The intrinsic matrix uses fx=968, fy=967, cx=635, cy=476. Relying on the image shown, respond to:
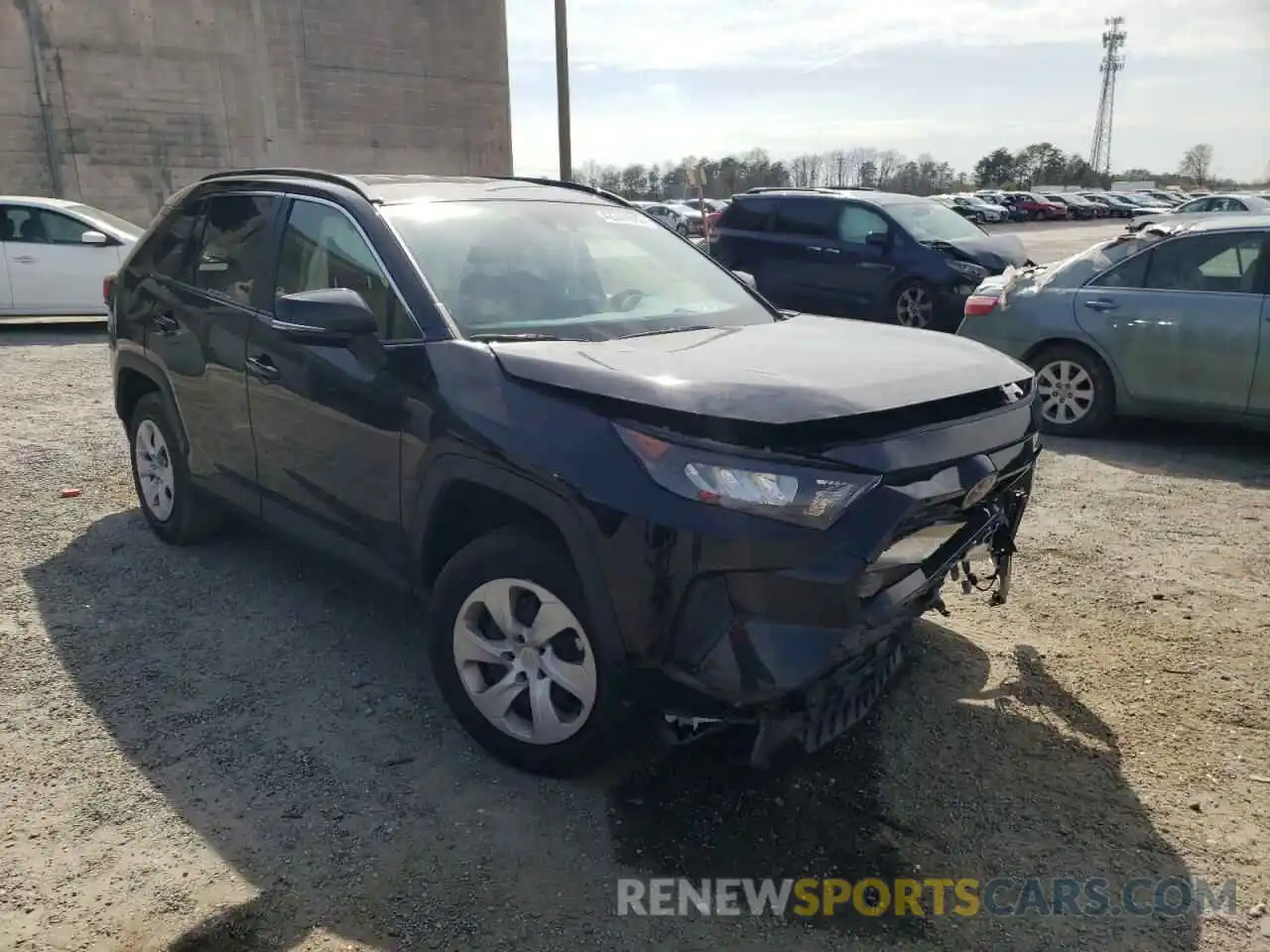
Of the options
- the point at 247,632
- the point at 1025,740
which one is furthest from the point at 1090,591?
the point at 247,632

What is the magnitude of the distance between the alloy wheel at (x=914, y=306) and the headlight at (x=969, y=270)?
40cm

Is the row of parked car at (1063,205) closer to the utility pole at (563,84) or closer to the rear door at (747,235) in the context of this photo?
the utility pole at (563,84)

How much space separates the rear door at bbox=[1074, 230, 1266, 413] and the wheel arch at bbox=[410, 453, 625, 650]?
5.33 meters

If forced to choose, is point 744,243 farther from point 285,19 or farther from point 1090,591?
point 285,19

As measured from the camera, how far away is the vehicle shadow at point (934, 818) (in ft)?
7.95

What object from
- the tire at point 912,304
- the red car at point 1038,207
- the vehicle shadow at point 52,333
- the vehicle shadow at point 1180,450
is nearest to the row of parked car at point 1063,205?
the red car at point 1038,207

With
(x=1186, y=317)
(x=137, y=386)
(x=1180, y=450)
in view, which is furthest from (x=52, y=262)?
(x=1180, y=450)

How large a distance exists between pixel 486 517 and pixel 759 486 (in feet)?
3.43

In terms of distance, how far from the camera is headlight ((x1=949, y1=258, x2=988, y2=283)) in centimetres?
1066

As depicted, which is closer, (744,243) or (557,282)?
(557,282)

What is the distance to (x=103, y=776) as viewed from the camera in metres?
3.02

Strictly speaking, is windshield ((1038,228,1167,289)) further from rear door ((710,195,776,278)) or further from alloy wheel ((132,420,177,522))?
alloy wheel ((132,420,177,522))

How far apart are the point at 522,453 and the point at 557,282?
1046 mm

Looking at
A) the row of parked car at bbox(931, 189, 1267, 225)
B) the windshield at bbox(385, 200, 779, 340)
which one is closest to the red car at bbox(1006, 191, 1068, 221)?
the row of parked car at bbox(931, 189, 1267, 225)
